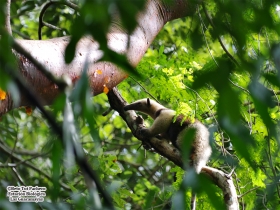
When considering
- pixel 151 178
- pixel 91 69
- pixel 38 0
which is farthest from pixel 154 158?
pixel 91 69

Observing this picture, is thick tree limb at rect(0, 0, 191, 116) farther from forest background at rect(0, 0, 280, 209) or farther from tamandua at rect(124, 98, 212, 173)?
tamandua at rect(124, 98, 212, 173)

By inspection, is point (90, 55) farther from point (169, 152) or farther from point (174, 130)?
point (174, 130)

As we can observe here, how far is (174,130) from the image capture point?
17.6 ft

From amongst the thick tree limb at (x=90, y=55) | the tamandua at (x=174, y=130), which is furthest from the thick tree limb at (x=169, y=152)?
the thick tree limb at (x=90, y=55)

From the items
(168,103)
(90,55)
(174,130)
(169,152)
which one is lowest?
(174,130)

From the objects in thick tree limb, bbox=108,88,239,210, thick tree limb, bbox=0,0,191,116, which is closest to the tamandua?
thick tree limb, bbox=108,88,239,210

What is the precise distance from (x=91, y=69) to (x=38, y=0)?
4404 millimetres

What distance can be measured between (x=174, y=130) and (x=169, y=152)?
1.47 metres

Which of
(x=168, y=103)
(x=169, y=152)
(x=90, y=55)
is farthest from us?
(x=168, y=103)

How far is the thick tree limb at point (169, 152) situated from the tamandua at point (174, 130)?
0.07 meters

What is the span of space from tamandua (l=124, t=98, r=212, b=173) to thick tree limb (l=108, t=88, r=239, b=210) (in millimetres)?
68

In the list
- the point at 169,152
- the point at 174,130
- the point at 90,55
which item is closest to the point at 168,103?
the point at 174,130

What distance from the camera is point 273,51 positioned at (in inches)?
52.9

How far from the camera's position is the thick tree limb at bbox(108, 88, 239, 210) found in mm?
3623
